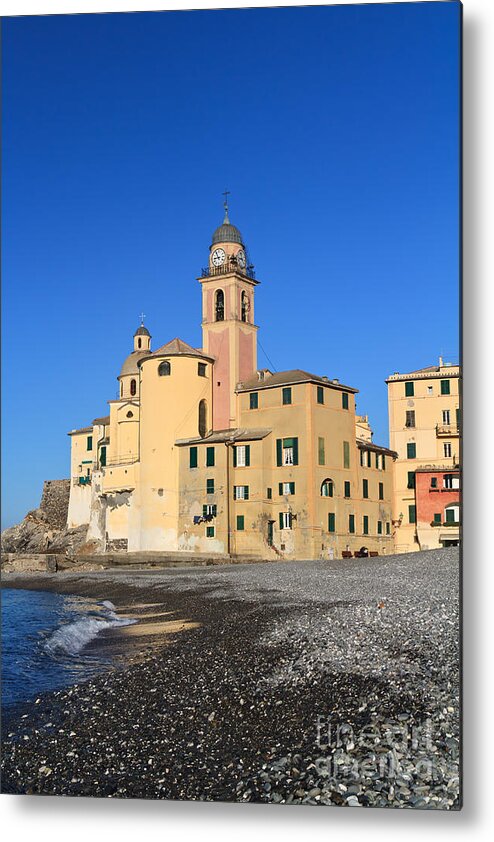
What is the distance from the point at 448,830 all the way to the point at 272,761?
1.16m

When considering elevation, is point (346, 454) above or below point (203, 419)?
below

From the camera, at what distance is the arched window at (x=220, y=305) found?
33.3 ft

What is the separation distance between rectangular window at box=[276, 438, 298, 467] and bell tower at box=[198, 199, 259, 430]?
3.52 ft

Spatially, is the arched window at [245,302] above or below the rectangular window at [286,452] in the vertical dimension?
above

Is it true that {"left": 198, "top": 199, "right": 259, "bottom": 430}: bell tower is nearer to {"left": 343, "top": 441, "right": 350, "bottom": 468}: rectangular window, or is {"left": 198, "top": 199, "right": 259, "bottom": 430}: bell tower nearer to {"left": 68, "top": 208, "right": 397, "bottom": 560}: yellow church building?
{"left": 68, "top": 208, "right": 397, "bottom": 560}: yellow church building

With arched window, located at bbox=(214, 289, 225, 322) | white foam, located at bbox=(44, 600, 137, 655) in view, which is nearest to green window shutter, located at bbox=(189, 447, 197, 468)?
white foam, located at bbox=(44, 600, 137, 655)

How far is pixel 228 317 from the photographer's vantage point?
35.1 feet

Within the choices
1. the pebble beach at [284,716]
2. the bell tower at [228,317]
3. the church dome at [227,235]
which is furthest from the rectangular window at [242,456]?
the church dome at [227,235]

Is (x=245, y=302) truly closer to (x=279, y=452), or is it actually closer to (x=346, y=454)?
(x=346, y=454)

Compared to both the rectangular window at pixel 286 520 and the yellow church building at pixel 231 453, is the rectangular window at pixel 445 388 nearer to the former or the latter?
the yellow church building at pixel 231 453

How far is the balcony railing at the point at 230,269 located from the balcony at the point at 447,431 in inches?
92.0

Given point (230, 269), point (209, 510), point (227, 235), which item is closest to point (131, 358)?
point (230, 269)

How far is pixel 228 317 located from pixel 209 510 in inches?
162

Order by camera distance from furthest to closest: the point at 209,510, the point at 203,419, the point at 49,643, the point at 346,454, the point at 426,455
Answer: the point at 203,419
the point at 209,510
the point at 346,454
the point at 49,643
the point at 426,455
